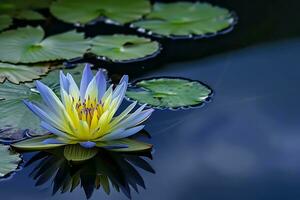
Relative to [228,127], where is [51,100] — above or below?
below

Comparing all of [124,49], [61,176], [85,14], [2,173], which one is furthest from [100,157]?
[85,14]

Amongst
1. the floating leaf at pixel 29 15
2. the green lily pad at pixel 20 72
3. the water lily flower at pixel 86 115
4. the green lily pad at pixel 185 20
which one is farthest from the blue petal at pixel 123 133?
the floating leaf at pixel 29 15

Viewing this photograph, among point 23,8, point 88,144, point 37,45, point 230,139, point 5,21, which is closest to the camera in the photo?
point 88,144

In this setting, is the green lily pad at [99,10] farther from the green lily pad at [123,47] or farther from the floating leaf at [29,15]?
the green lily pad at [123,47]

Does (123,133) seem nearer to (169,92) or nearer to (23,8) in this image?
(169,92)

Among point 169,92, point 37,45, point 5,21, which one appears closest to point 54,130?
point 169,92

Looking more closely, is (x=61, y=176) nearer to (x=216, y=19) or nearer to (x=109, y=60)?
(x=109, y=60)

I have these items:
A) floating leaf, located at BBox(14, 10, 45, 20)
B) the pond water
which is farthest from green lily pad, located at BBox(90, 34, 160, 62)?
floating leaf, located at BBox(14, 10, 45, 20)
